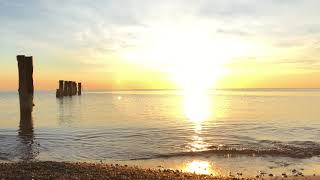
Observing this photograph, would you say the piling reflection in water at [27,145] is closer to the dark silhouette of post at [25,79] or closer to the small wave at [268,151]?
the dark silhouette of post at [25,79]

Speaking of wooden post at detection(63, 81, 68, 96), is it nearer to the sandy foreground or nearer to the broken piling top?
the broken piling top

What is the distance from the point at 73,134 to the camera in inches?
934

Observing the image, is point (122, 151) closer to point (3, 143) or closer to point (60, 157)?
point (60, 157)

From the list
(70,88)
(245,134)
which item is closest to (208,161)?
(245,134)

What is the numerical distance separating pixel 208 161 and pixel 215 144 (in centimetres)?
434

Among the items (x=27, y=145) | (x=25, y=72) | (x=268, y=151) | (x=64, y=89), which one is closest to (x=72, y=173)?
(x=27, y=145)

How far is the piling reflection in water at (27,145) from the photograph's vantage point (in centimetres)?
1639

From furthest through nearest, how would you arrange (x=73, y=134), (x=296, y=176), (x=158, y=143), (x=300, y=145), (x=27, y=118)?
(x=27, y=118), (x=73, y=134), (x=158, y=143), (x=300, y=145), (x=296, y=176)

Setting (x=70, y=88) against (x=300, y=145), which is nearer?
(x=300, y=145)

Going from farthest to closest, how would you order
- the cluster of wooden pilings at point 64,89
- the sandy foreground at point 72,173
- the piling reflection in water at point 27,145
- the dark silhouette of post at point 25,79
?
the cluster of wooden pilings at point 64,89
the dark silhouette of post at point 25,79
the piling reflection in water at point 27,145
the sandy foreground at point 72,173

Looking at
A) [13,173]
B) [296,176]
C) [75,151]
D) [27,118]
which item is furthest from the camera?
[27,118]

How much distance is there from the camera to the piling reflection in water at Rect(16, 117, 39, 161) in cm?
1639

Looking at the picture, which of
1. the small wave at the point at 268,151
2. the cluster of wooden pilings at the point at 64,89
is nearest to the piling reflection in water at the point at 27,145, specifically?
Answer: the small wave at the point at 268,151

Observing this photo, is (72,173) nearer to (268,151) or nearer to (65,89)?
(268,151)
